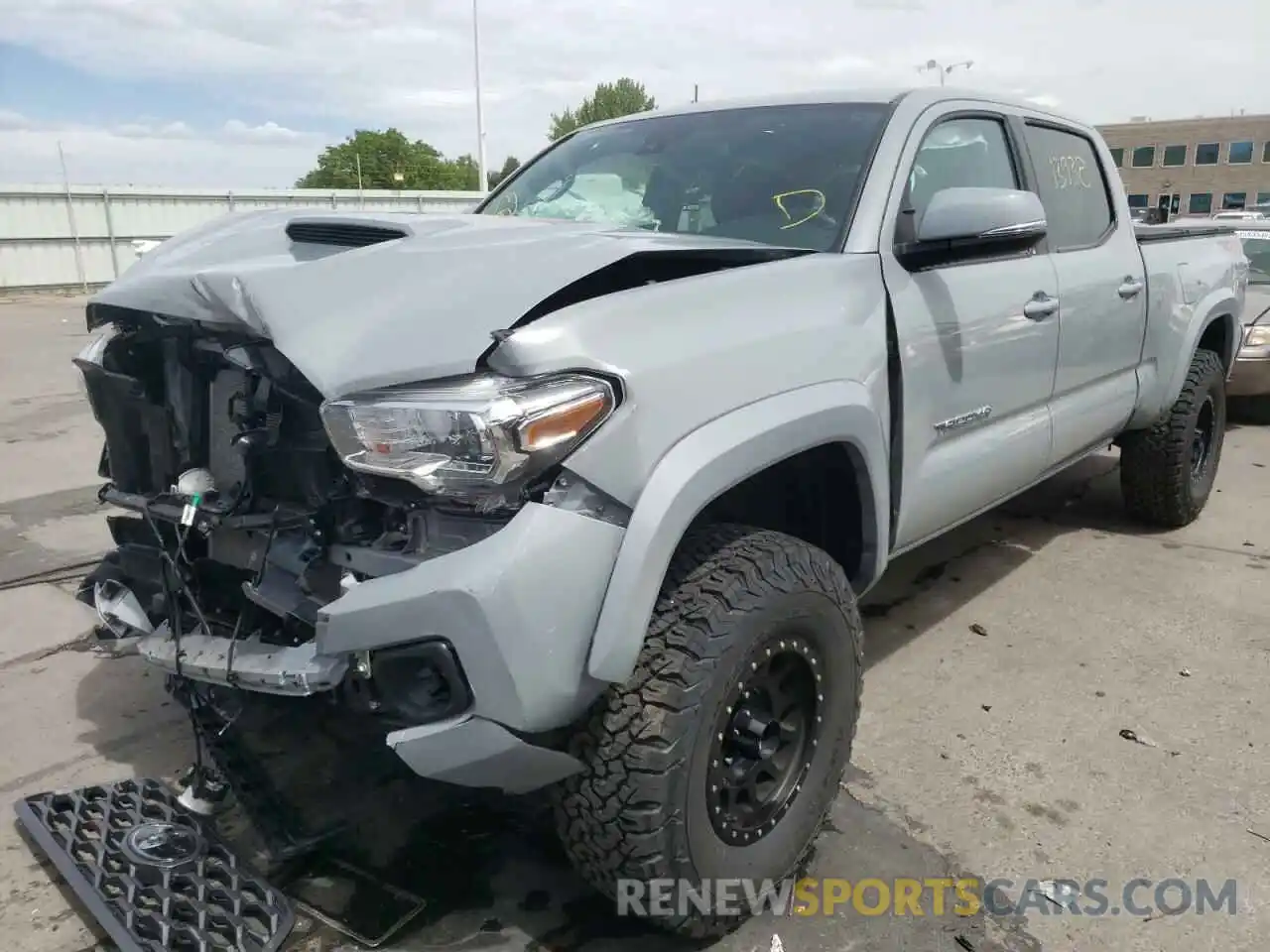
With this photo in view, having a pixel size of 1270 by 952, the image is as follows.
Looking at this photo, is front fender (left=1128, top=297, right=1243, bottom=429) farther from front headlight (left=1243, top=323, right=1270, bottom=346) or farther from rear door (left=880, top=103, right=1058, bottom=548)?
front headlight (left=1243, top=323, right=1270, bottom=346)

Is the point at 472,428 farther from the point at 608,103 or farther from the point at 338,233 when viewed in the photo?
the point at 608,103

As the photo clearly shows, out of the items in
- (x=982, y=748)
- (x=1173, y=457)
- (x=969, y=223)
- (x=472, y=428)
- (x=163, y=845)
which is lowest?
(x=982, y=748)

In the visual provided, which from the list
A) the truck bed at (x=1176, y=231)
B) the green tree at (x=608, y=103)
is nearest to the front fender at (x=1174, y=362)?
the truck bed at (x=1176, y=231)

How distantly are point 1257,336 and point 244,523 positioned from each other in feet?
24.9

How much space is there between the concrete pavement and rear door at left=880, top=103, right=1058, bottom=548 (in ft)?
2.17

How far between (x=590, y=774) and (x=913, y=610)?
246 cm

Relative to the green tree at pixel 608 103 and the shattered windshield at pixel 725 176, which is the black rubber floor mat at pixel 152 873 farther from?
the green tree at pixel 608 103

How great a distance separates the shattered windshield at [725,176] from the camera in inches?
113

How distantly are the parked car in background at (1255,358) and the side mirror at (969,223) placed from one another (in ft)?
16.5

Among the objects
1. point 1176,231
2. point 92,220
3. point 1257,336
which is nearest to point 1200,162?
point 92,220

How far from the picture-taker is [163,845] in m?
2.32

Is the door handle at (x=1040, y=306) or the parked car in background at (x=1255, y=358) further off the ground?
the door handle at (x=1040, y=306)

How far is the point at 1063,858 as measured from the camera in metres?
2.49

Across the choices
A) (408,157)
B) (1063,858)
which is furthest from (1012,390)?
(408,157)
